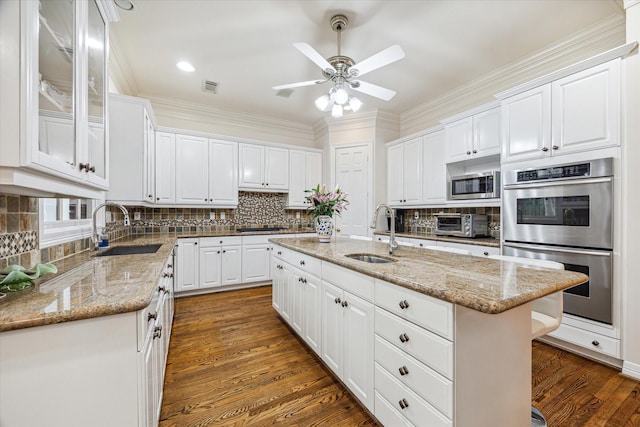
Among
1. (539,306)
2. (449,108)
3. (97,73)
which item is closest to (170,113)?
(97,73)

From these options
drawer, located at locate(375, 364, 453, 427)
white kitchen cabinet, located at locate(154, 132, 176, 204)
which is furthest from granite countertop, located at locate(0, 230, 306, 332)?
white kitchen cabinet, located at locate(154, 132, 176, 204)

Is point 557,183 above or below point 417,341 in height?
above

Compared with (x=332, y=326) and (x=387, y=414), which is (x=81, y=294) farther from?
(x=387, y=414)

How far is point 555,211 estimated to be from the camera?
2283 millimetres

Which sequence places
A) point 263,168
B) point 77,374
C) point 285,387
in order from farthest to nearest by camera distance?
1. point 263,168
2. point 285,387
3. point 77,374

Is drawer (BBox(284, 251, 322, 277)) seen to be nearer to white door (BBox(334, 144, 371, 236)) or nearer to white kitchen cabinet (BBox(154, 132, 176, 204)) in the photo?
white door (BBox(334, 144, 371, 236))

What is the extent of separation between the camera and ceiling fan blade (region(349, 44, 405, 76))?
6.57ft

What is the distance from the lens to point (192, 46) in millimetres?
2760

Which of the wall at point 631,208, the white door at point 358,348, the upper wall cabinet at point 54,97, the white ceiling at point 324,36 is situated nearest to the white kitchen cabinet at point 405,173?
the white ceiling at point 324,36

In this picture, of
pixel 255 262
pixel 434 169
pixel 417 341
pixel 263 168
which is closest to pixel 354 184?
pixel 434 169

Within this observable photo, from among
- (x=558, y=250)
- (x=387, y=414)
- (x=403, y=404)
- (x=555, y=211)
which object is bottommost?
(x=387, y=414)

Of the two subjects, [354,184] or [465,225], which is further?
[354,184]

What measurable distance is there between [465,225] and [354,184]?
6.28 ft

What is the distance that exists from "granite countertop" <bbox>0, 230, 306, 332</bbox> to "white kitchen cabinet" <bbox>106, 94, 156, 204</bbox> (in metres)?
1.20
